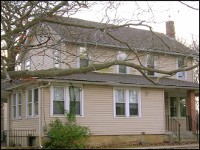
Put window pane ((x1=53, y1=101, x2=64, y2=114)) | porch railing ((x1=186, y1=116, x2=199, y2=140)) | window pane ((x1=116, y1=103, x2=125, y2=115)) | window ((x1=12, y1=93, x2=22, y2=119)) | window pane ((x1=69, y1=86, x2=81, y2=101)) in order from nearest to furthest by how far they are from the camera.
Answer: window pane ((x1=53, y1=101, x2=64, y2=114)) < window pane ((x1=69, y1=86, x2=81, y2=101)) < window pane ((x1=116, y1=103, x2=125, y2=115)) < window ((x1=12, y1=93, x2=22, y2=119)) < porch railing ((x1=186, y1=116, x2=199, y2=140))

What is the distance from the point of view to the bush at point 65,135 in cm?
1975

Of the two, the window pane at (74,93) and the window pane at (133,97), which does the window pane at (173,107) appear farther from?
the window pane at (74,93)

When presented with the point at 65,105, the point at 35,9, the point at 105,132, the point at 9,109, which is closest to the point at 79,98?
the point at 65,105

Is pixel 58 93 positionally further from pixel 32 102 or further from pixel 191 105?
pixel 191 105

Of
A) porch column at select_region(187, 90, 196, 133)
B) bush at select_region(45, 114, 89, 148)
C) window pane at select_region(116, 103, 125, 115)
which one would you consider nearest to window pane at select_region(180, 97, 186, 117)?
porch column at select_region(187, 90, 196, 133)

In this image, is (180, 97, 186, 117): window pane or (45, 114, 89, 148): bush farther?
(180, 97, 186, 117): window pane

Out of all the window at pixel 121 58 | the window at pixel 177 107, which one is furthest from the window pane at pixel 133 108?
the window at pixel 177 107

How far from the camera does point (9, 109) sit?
25.7 meters

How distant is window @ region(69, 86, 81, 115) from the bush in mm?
1371

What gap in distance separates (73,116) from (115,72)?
526cm

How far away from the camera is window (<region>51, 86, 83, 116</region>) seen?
21422 millimetres

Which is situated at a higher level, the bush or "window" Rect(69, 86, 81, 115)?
"window" Rect(69, 86, 81, 115)

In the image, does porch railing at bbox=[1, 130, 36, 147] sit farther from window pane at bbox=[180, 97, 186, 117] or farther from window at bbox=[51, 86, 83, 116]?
window pane at bbox=[180, 97, 186, 117]

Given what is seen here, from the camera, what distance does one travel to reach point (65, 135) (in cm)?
1981
